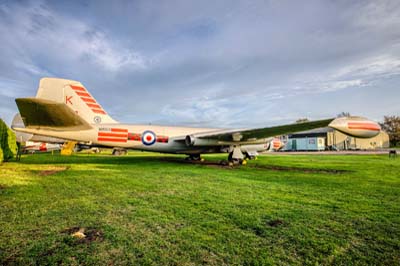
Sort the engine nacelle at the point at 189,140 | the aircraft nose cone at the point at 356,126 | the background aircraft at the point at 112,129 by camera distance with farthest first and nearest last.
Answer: the engine nacelle at the point at 189,140, the aircraft nose cone at the point at 356,126, the background aircraft at the point at 112,129

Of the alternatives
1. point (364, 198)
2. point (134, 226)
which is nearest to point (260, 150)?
point (364, 198)

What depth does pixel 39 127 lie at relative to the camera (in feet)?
29.5

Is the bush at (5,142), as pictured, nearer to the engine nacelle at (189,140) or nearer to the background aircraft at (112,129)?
the background aircraft at (112,129)

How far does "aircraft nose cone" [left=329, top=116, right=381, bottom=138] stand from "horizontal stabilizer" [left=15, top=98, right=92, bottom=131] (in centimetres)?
1122

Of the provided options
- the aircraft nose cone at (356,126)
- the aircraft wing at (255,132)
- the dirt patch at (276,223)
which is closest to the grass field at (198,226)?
the dirt patch at (276,223)

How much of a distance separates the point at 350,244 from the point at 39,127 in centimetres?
1103

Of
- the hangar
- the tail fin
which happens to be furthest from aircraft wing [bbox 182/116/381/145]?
the hangar

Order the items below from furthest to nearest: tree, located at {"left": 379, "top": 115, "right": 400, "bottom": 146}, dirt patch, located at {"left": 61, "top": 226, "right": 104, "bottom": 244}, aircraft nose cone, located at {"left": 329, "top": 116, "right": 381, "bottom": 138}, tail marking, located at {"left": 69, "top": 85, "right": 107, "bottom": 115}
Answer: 1. tree, located at {"left": 379, "top": 115, "right": 400, "bottom": 146}
2. tail marking, located at {"left": 69, "top": 85, "right": 107, "bottom": 115}
3. aircraft nose cone, located at {"left": 329, "top": 116, "right": 381, "bottom": 138}
4. dirt patch, located at {"left": 61, "top": 226, "right": 104, "bottom": 244}

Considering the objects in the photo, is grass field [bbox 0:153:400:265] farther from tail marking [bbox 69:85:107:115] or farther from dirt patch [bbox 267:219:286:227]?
tail marking [bbox 69:85:107:115]

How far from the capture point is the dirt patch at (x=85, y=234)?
2561mm

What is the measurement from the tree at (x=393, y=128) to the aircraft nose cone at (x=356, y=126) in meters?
72.7

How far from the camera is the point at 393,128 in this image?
6400 centimetres

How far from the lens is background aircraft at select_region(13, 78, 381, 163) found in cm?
856

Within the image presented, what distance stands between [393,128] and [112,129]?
3290 inches
